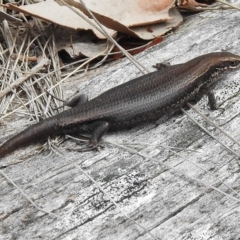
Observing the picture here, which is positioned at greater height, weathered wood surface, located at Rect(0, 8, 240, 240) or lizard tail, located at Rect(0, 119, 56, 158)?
lizard tail, located at Rect(0, 119, 56, 158)

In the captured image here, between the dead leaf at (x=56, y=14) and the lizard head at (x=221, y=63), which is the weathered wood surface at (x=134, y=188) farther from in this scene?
the dead leaf at (x=56, y=14)

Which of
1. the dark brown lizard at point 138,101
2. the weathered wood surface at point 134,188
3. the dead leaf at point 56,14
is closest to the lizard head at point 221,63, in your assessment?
the dark brown lizard at point 138,101

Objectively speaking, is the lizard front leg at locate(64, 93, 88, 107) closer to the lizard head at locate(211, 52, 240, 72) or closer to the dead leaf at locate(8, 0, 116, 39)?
the dead leaf at locate(8, 0, 116, 39)

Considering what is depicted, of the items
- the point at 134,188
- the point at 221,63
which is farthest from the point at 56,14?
the point at 134,188

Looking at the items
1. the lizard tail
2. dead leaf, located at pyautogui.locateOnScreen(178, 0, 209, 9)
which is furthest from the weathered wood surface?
dead leaf, located at pyautogui.locateOnScreen(178, 0, 209, 9)

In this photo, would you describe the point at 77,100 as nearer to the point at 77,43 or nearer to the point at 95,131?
the point at 95,131

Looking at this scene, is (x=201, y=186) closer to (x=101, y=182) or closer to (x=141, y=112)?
(x=101, y=182)
